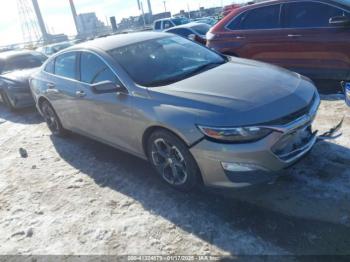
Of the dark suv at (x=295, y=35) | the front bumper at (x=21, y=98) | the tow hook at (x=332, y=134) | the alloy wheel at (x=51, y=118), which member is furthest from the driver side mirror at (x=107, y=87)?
the front bumper at (x=21, y=98)

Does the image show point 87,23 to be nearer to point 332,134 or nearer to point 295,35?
point 295,35

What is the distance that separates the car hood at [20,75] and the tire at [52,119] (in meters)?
2.26

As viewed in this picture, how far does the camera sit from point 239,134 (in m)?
2.97

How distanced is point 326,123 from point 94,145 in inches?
141

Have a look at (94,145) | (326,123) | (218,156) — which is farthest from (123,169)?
→ (326,123)

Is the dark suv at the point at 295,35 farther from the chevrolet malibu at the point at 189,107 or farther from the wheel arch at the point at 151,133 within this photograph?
A: the wheel arch at the point at 151,133

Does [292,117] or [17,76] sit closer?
[292,117]

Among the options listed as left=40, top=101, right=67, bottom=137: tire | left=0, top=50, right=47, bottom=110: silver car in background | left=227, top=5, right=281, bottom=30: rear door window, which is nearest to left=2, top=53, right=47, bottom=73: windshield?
left=0, top=50, right=47, bottom=110: silver car in background

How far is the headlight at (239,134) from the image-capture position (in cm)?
296

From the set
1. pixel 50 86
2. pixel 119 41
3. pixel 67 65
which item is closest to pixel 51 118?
pixel 50 86

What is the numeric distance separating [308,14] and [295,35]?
0.42m

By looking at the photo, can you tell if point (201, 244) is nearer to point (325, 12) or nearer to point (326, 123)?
point (326, 123)

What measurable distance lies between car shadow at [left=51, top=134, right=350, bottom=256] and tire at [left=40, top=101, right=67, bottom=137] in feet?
4.90

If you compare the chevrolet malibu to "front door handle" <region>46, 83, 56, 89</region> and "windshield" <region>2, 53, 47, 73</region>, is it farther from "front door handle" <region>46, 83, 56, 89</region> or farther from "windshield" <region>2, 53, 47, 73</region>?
"windshield" <region>2, 53, 47, 73</region>
